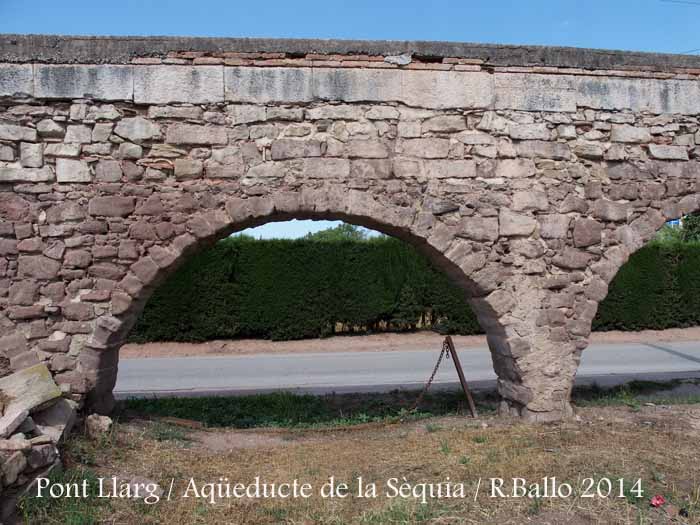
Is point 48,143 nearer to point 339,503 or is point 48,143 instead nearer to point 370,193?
point 370,193

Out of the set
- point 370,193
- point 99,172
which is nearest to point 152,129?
point 99,172

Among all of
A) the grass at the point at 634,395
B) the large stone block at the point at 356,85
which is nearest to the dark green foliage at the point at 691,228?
the grass at the point at 634,395

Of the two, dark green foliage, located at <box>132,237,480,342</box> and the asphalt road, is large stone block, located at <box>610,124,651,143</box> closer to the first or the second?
the asphalt road

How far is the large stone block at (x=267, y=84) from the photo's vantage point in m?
4.86

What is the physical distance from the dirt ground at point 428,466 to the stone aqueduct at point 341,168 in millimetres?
630

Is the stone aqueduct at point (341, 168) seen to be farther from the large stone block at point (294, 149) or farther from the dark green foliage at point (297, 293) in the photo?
the dark green foliage at point (297, 293)

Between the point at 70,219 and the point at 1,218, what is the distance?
54 centimetres

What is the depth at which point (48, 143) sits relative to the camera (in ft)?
15.7

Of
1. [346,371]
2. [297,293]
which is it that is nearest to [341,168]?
[346,371]

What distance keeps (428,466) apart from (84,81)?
4.17 meters

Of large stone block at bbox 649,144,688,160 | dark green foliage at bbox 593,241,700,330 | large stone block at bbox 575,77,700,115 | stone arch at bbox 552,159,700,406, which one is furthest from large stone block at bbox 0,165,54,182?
dark green foliage at bbox 593,241,700,330

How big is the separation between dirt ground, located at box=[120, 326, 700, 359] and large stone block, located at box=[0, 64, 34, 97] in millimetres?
7759

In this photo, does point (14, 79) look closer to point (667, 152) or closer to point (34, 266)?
point (34, 266)

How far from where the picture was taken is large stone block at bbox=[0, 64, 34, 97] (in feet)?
15.4
